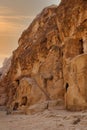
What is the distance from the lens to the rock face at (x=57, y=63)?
27.0 meters

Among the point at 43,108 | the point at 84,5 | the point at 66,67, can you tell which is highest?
the point at 84,5

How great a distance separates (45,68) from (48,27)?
7.14 metres

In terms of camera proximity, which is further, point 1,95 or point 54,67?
point 1,95

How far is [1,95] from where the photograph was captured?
49.8m

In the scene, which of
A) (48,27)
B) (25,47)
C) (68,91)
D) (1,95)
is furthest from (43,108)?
(1,95)

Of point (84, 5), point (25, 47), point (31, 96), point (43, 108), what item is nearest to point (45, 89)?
point (31, 96)

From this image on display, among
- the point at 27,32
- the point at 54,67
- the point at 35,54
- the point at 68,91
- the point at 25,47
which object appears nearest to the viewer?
the point at 68,91

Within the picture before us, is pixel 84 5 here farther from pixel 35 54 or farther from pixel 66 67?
pixel 35 54

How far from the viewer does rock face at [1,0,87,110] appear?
27047 mm

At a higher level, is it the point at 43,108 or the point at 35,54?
the point at 35,54

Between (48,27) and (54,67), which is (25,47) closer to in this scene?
(48,27)

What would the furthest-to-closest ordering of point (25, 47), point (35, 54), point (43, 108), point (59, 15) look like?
point (25, 47) → point (35, 54) → point (59, 15) → point (43, 108)

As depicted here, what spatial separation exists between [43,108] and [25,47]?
681 inches

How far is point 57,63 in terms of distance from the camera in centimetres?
3394
